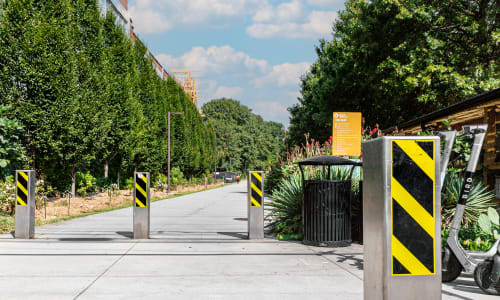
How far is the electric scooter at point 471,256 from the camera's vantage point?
15.7 feet

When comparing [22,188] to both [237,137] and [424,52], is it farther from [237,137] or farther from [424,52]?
[237,137]

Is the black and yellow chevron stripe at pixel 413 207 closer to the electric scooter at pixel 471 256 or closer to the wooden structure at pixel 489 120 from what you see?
the electric scooter at pixel 471 256

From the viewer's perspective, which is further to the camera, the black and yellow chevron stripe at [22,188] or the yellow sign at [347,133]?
the yellow sign at [347,133]

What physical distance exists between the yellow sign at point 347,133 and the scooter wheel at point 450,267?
8475mm

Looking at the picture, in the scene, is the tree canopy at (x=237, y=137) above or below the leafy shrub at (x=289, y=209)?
above

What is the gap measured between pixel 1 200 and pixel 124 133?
39.7ft

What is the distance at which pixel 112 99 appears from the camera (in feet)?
75.4

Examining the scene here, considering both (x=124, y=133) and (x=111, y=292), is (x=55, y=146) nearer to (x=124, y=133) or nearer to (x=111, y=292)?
(x=124, y=133)

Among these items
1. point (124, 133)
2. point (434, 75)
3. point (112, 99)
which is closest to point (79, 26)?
point (112, 99)

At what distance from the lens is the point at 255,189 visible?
29.0ft

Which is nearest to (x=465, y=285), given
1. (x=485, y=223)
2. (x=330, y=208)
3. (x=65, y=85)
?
(x=485, y=223)

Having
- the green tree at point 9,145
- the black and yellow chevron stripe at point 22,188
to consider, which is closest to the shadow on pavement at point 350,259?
the black and yellow chevron stripe at point 22,188

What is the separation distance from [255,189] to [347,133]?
6.48m

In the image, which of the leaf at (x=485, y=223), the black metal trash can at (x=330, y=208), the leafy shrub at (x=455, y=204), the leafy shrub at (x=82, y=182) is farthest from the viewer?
the leafy shrub at (x=82, y=182)
